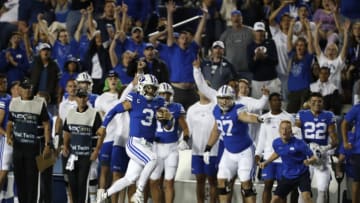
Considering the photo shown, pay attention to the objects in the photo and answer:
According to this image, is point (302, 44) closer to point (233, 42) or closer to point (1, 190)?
point (233, 42)

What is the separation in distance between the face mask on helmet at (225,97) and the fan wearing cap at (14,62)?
18.5 ft

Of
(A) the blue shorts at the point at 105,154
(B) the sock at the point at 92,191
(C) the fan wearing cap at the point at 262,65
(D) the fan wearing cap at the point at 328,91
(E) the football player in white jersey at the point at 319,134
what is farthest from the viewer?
(C) the fan wearing cap at the point at 262,65

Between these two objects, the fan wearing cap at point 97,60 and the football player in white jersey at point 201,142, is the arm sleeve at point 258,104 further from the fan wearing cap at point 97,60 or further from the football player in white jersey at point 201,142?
the fan wearing cap at point 97,60

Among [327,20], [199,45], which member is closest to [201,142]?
[199,45]

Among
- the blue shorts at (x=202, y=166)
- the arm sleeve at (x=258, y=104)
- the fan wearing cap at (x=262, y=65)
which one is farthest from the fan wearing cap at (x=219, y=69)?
the blue shorts at (x=202, y=166)

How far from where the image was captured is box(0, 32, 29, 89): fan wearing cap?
72.6 feet

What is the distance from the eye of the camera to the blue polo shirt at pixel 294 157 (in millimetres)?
17172

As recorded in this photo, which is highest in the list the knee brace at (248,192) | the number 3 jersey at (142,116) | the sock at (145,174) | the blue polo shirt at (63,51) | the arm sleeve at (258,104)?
the blue polo shirt at (63,51)

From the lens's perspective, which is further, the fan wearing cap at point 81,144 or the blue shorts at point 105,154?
the blue shorts at point 105,154

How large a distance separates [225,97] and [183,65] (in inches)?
110

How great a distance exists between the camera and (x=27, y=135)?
18.0 m

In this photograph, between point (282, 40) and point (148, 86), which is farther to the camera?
point (282, 40)

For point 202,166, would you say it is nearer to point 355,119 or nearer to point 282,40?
point 355,119

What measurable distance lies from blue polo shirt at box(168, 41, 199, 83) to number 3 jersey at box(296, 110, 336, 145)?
3.06 metres
